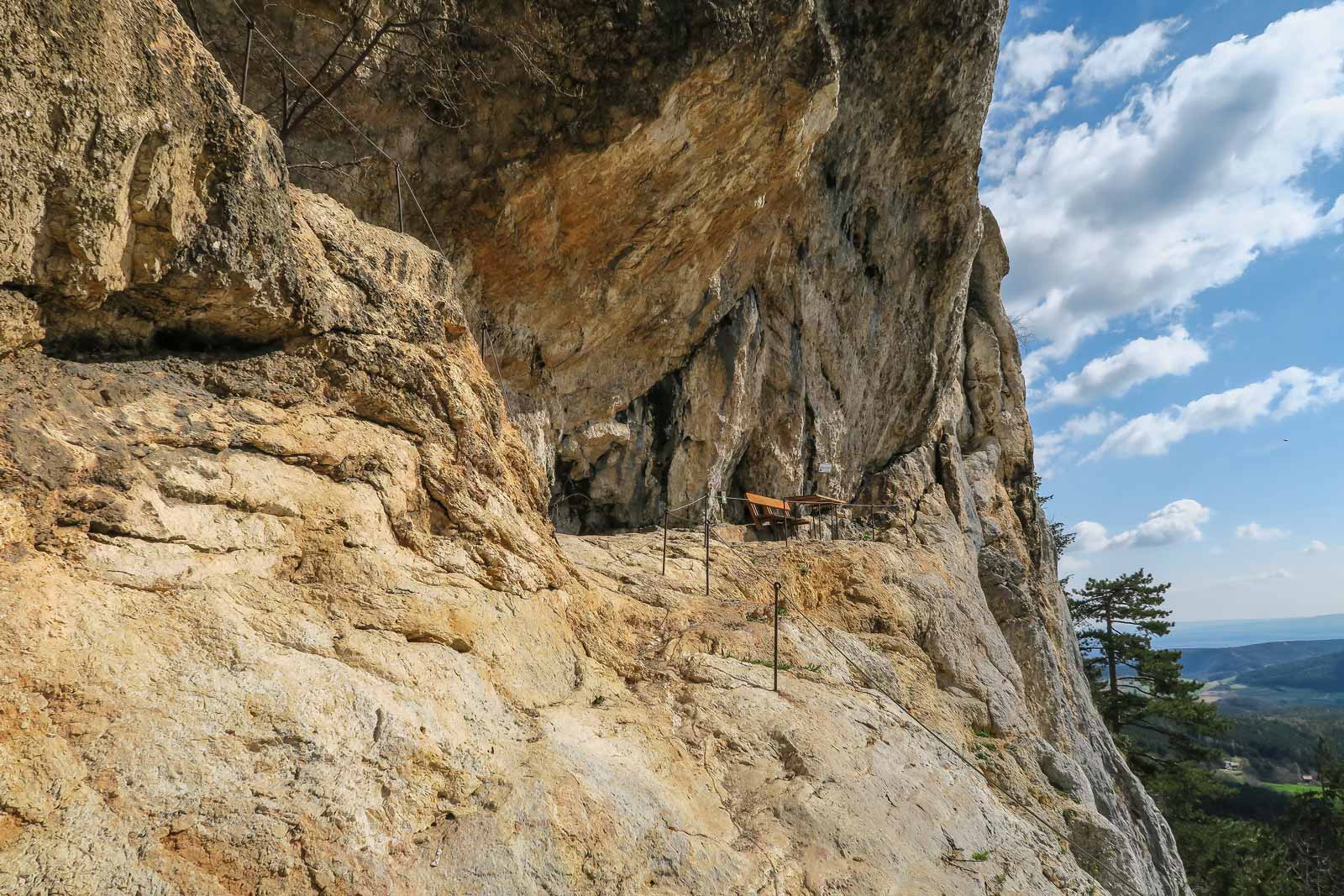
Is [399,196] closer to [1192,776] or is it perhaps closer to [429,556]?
[429,556]

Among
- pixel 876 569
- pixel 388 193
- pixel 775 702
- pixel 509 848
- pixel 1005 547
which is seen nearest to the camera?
pixel 509 848

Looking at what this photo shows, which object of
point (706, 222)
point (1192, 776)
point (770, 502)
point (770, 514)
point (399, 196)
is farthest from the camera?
point (1192, 776)

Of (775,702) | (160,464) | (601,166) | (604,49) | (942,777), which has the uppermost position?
(604,49)

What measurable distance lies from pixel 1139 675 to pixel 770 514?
22.1 meters

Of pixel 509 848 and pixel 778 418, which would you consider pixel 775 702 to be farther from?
pixel 778 418

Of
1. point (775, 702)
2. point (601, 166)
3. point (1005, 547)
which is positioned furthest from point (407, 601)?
point (1005, 547)

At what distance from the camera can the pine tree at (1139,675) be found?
91.7 feet

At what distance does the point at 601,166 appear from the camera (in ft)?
33.6

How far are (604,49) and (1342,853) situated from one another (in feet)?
150

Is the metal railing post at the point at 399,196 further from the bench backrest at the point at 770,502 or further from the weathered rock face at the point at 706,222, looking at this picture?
the bench backrest at the point at 770,502

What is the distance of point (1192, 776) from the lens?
2714 cm

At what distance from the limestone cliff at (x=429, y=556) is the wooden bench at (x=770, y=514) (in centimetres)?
247

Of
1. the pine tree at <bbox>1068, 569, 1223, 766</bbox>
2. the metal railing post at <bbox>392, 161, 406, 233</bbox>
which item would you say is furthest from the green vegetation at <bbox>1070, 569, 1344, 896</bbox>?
the metal railing post at <bbox>392, 161, 406, 233</bbox>

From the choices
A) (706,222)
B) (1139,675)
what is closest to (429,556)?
(706,222)
